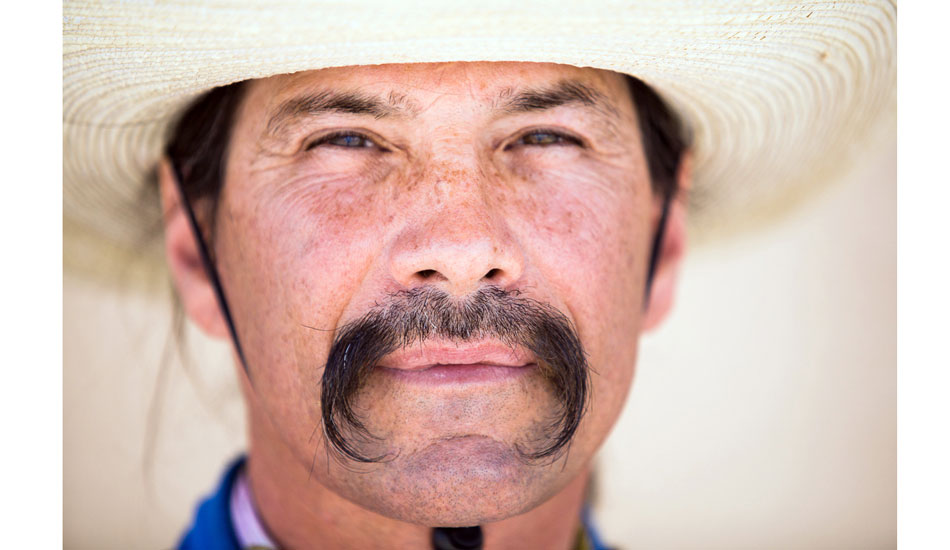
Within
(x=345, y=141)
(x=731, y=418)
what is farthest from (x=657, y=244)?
(x=731, y=418)

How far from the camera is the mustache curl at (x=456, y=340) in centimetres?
136

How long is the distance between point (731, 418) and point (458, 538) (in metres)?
2.43

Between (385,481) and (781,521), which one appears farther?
(781,521)

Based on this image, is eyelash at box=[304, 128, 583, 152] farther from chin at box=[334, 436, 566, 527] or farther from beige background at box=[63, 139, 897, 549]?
beige background at box=[63, 139, 897, 549]

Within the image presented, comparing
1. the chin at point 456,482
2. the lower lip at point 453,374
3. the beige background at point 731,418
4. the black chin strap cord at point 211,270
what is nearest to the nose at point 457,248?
the lower lip at point 453,374

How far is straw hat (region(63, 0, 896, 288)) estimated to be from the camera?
4.07ft

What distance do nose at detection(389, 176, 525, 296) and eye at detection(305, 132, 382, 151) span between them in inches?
7.4

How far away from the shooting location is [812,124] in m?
1.95

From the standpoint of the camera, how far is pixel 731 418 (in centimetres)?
375

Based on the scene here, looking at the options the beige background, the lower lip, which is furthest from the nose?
the beige background

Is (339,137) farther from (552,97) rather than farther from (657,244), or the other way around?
(657,244)
